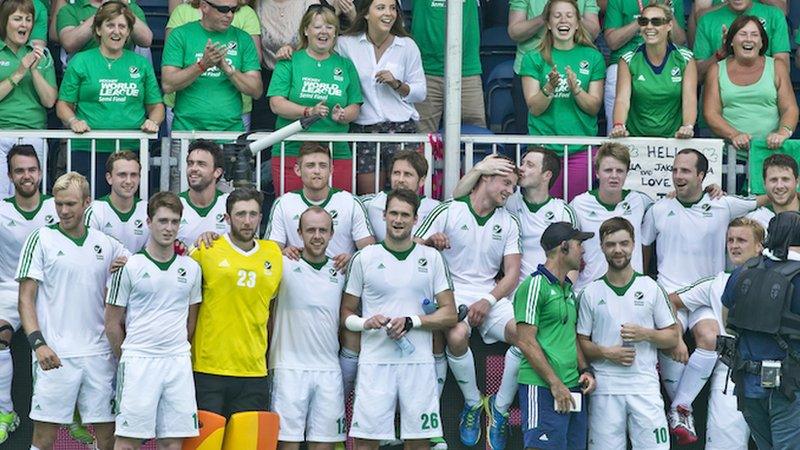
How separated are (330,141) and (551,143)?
164cm

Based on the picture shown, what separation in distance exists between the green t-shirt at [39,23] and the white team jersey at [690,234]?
4.76 metres

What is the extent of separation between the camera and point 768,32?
1566cm

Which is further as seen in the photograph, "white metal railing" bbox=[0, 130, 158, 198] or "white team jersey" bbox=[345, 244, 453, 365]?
"white metal railing" bbox=[0, 130, 158, 198]

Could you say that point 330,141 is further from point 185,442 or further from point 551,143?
point 185,442

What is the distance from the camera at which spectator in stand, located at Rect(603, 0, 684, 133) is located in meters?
15.3

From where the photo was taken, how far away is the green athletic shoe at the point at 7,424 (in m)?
13.2

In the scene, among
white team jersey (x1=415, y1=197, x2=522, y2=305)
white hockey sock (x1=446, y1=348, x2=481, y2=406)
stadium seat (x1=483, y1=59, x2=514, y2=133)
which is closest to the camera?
white hockey sock (x1=446, y1=348, x2=481, y2=406)

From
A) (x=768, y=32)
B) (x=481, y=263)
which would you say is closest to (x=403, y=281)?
(x=481, y=263)

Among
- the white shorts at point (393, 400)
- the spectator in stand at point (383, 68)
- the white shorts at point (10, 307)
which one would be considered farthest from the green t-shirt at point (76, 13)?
the white shorts at point (393, 400)

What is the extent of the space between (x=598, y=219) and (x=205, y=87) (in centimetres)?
305

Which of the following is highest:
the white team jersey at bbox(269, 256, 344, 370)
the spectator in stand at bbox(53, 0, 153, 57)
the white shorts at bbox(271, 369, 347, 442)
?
the spectator in stand at bbox(53, 0, 153, 57)

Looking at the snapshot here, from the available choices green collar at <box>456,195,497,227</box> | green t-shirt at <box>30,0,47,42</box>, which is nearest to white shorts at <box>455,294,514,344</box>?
green collar at <box>456,195,497,227</box>

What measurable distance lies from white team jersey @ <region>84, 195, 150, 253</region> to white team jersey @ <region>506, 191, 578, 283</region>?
262cm

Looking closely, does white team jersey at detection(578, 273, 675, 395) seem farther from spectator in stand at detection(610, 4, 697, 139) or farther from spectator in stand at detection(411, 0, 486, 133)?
spectator in stand at detection(411, 0, 486, 133)
